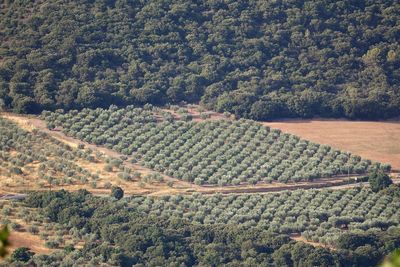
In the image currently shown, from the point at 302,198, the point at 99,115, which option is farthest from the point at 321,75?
the point at 302,198

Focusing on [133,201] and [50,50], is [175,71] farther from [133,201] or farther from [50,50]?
[133,201]

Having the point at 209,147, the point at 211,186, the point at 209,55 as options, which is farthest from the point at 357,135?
the point at 209,55

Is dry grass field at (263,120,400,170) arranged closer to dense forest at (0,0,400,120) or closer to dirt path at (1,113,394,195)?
dense forest at (0,0,400,120)

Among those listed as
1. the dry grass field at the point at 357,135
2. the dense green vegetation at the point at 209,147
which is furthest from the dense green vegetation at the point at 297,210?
the dry grass field at the point at 357,135

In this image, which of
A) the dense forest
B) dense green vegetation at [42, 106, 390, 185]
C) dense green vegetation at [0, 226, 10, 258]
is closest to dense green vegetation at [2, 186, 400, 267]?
dense green vegetation at [42, 106, 390, 185]

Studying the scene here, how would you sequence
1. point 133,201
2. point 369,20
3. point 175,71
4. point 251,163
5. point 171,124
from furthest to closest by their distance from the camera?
point 369,20, point 175,71, point 171,124, point 251,163, point 133,201

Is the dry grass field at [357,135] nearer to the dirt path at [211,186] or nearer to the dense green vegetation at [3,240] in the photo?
the dirt path at [211,186]

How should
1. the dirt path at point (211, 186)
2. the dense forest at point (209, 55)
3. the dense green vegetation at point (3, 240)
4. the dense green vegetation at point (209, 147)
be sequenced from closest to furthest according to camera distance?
the dense green vegetation at point (3, 240), the dirt path at point (211, 186), the dense green vegetation at point (209, 147), the dense forest at point (209, 55)

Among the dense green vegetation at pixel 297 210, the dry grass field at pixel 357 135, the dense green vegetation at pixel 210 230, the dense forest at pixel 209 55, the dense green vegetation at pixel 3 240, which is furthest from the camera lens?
the dense forest at pixel 209 55
